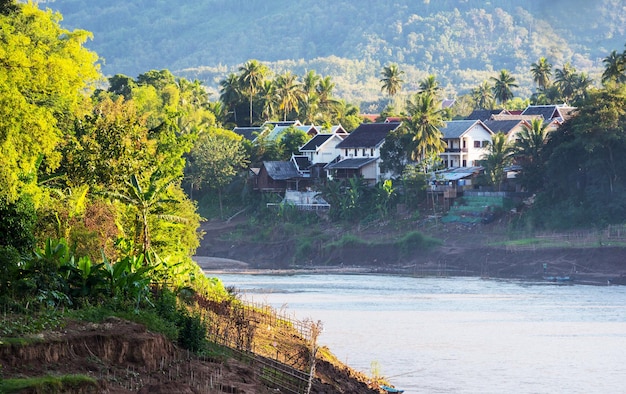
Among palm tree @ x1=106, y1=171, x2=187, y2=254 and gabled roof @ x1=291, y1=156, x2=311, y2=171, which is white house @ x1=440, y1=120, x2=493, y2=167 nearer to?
gabled roof @ x1=291, y1=156, x2=311, y2=171

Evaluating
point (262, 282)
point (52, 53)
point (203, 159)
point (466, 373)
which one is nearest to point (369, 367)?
point (466, 373)

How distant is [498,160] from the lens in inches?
3472

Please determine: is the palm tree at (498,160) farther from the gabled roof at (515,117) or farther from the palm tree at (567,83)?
the palm tree at (567,83)

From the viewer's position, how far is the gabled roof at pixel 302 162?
102750 mm

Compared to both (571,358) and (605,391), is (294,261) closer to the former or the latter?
(571,358)

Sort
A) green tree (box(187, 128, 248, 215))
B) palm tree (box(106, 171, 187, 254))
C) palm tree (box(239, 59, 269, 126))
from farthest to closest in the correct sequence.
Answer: palm tree (box(239, 59, 269, 126)) → green tree (box(187, 128, 248, 215)) → palm tree (box(106, 171, 187, 254))

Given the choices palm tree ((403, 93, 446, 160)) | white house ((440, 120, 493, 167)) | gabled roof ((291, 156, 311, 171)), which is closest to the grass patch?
palm tree ((403, 93, 446, 160))

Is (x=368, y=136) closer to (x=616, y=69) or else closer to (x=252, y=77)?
(x=616, y=69)

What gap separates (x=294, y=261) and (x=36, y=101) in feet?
167

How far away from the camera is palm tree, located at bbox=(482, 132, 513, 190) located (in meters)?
88.2

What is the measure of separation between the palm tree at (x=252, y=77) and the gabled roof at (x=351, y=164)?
29.1 meters

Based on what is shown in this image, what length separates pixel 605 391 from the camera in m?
38.2

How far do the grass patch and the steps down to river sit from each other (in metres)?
65.8

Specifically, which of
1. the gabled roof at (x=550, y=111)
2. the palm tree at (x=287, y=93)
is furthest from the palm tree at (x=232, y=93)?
the gabled roof at (x=550, y=111)
